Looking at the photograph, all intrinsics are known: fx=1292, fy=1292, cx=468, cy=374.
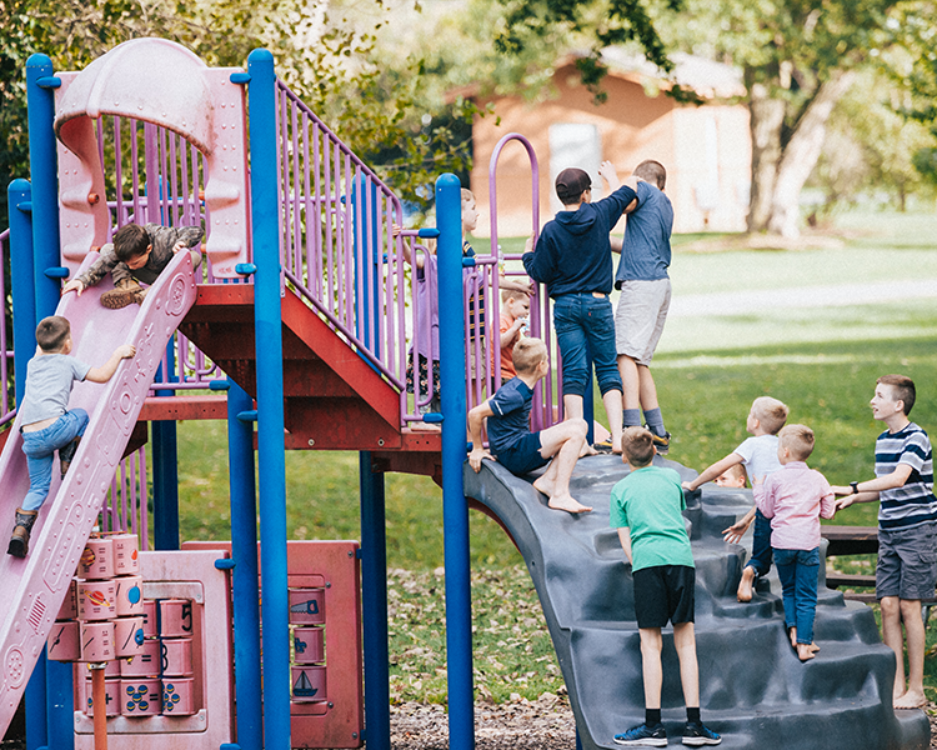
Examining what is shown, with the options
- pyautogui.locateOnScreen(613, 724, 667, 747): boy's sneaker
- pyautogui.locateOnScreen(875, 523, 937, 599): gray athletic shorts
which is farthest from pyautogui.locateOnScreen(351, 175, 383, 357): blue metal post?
pyautogui.locateOnScreen(875, 523, 937, 599): gray athletic shorts

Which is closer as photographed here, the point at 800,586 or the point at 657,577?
the point at 657,577

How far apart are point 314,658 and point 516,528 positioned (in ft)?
8.01

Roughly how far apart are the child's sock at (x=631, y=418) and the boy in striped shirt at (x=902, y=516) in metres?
1.26

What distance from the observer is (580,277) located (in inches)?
285

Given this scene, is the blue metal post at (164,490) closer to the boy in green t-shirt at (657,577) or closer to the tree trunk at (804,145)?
the boy in green t-shirt at (657,577)

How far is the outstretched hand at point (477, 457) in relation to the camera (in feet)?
23.0

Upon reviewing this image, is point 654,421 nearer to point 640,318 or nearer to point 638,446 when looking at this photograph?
point 640,318

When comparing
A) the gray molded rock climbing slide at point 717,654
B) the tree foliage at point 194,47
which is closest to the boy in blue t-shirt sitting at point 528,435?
the gray molded rock climbing slide at point 717,654

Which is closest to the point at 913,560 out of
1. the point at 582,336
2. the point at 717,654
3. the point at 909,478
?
the point at 909,478

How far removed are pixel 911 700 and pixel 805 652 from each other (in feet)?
4.52

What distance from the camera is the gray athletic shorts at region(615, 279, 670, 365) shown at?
750 cm

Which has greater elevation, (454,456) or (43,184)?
(43,184)

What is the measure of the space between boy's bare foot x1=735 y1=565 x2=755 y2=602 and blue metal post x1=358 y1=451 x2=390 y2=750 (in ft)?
8.96

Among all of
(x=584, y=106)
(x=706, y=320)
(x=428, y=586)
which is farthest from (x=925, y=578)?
(x=584, y=106)
